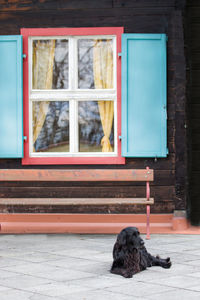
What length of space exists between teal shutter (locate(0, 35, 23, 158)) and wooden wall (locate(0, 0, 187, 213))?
19cm

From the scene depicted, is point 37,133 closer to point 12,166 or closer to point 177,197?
point 12,166

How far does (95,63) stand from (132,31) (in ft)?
2.31

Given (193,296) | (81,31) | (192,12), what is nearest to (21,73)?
(81,31)

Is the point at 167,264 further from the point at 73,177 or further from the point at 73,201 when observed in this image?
the point at 73,177

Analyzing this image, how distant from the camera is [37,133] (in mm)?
9133

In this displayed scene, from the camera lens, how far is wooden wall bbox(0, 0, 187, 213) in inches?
348

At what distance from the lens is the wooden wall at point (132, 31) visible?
8.84 meters

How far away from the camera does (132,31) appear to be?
8.98 metres

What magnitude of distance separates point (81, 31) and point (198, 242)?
3.45m

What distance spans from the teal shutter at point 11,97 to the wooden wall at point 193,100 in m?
2.42

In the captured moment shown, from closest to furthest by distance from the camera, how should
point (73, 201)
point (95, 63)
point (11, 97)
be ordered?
1. point (73, 201)
2. point (11, 97)
3. point (95, 63)

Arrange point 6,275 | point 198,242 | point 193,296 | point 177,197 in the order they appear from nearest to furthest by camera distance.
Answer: point 193,296 < point 6,275 < point 198,242 < point 177,197

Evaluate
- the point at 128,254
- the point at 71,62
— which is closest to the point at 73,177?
the point at 71,62

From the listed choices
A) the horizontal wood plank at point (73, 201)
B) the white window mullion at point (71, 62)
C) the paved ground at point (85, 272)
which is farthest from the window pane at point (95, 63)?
the paved ground at point (85, 272)
